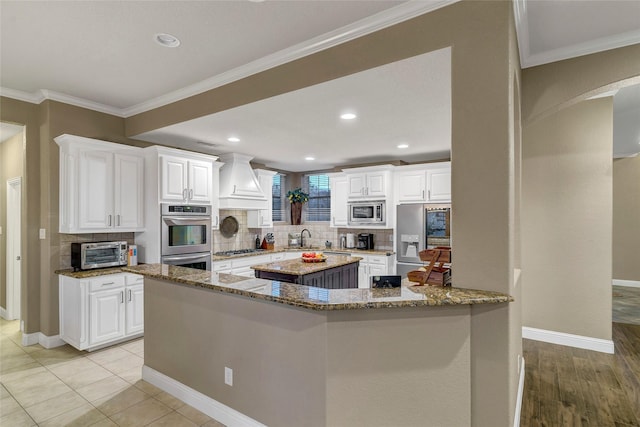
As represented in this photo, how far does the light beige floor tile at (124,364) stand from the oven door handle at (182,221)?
1.57 m

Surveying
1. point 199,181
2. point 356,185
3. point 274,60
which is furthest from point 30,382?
point 356,185

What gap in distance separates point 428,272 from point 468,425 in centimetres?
90

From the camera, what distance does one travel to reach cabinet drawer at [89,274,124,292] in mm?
3539

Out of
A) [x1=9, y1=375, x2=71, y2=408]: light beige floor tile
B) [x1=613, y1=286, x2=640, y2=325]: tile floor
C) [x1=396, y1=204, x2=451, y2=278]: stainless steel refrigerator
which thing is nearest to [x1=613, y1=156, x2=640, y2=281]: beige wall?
[x1=613, y1=286, x2=640, y2=325]: tile floor

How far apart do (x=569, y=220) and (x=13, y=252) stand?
738cm

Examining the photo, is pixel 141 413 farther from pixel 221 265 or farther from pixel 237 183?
pixel 237 183

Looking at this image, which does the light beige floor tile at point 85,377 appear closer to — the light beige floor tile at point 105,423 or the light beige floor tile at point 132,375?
the light beige floor tile at point 132,375

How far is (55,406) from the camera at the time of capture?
2.61 metres

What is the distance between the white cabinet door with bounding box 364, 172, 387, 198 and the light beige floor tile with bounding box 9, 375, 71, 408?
480cm

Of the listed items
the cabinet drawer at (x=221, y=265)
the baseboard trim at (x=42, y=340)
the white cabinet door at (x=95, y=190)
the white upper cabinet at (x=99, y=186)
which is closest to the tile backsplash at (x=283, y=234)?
the cabinet drawer at (x=221, y=265)

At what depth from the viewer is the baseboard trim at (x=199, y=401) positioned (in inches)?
88.7

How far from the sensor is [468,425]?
1.85 metres

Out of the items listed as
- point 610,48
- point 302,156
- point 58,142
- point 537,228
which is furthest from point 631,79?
point 58,142

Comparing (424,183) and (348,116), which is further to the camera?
(424,183)
